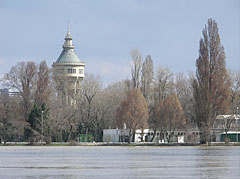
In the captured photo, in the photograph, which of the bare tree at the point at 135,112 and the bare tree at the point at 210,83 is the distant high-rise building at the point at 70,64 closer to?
the bare tree at the point at 135,112

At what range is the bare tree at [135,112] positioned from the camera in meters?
78.1

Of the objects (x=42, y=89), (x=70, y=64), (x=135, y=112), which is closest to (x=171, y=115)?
(x=135, y=112)

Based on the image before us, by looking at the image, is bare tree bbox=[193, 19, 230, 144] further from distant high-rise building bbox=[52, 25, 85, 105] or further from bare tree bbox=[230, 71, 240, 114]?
distant high-rise building bbox=[52, 25, 85, 105]

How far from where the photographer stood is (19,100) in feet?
266

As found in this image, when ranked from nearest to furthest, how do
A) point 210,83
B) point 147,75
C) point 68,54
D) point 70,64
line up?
point 210,83
point 147,75
point 70,64
point 68,54

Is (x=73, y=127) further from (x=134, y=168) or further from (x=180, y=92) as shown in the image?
(x=134, y=168)

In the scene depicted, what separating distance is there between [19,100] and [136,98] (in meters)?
14.3

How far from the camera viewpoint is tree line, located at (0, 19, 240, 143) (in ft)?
233

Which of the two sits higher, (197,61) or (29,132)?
(197,61)

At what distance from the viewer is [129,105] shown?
78500mm

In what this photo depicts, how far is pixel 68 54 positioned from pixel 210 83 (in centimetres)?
5943

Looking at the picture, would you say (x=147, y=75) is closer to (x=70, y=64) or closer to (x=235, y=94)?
(x=235, y=94)

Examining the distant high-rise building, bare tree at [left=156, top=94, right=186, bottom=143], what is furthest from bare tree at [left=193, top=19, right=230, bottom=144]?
the distant high-rise building

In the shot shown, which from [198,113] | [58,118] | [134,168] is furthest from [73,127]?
[134,168]
